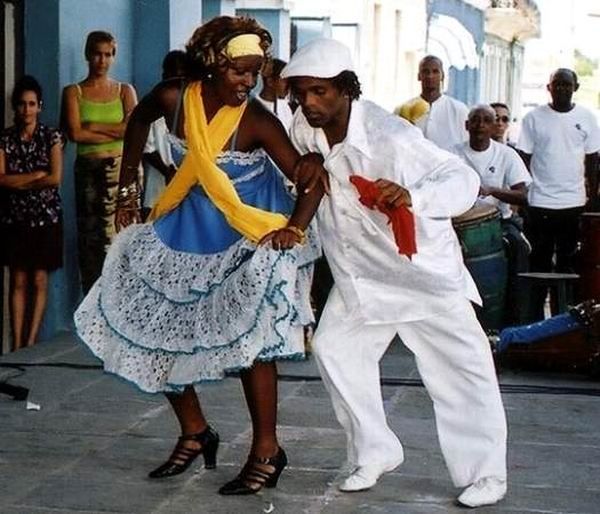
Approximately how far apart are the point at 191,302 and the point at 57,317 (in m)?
4.43

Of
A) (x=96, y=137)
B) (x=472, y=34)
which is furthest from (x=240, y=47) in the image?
(x=472, y=34)

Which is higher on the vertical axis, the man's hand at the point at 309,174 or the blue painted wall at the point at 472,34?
the blue painted wall at the point at 472,34

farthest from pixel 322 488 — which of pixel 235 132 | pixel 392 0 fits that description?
pixel 392 0

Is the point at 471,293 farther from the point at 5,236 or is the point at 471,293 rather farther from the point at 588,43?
the point at 588,43

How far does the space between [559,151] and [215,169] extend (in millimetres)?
5985

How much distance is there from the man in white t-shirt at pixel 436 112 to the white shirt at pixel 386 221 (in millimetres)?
5336

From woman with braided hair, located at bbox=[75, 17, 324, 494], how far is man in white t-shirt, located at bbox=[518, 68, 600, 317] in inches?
218

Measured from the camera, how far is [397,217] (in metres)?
5.39

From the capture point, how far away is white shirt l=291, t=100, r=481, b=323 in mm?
5465

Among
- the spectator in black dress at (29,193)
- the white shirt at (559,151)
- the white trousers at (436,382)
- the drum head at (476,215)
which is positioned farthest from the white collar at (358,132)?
the white shirt at (559,151)

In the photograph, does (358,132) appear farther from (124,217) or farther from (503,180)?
(503,180)

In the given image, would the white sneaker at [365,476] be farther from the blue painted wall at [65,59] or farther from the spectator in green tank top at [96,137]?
the blue painted wall at [65,59]

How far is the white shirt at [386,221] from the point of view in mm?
5465

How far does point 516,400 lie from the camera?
26.2 feet
